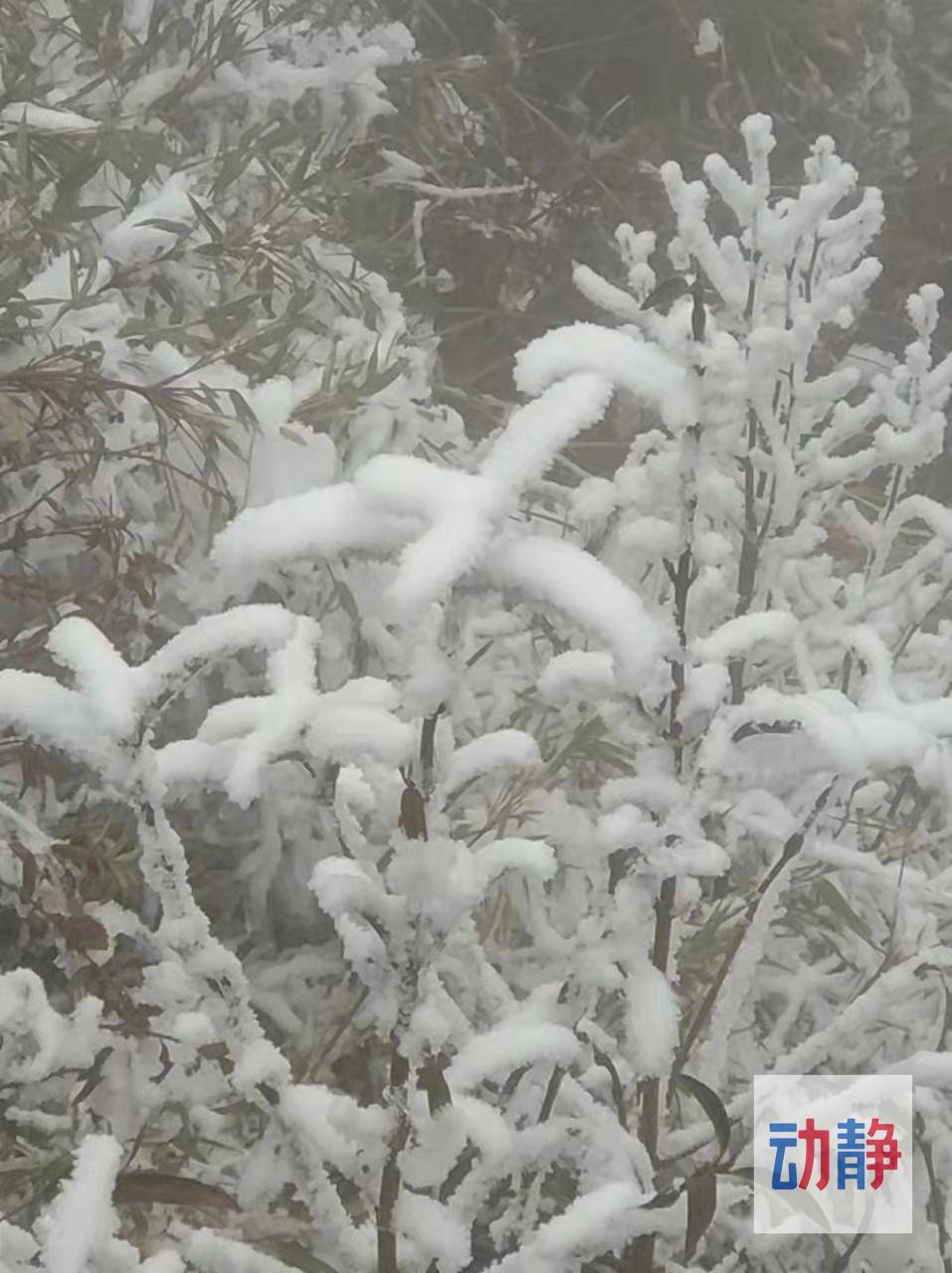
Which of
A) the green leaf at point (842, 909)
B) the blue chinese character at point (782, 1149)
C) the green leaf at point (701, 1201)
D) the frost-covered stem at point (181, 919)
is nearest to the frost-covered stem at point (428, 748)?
the frost-covered stem at point (181, 919)

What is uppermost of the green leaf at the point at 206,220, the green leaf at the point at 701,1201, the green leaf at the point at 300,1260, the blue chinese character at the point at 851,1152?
the green leaf at the point at 206,220

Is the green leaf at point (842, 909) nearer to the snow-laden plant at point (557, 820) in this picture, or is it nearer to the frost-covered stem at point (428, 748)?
the snow-laden plant at point (557, 820)

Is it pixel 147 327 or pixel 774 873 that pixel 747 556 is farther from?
pixel 147 327

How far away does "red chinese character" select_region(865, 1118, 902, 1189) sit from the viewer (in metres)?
0.84

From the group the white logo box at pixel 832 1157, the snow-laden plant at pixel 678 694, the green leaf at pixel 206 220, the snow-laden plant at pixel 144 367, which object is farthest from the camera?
the green leaf at pixel 206 220

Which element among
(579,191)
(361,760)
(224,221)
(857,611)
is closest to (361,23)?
(579,191)

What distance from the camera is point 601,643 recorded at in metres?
0.46

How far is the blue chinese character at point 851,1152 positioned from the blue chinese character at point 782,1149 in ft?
0.26

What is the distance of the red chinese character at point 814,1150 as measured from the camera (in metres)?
0.74

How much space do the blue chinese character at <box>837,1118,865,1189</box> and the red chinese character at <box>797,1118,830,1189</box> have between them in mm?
31

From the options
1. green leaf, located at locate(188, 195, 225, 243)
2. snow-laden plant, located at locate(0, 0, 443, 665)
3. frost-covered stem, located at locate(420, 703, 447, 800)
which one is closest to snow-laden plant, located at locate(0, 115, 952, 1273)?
frost-covered stem, located at locate(420, 703, 447, 800)

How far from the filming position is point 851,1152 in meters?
0.83

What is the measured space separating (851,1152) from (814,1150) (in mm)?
81

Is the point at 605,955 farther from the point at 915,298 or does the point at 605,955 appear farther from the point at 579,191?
the point at 579,191
